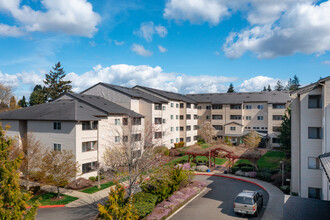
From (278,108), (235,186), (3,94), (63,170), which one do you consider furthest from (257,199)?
(3,94)

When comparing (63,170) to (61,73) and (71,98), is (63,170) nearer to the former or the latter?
(71,98)

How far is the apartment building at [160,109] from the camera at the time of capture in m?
42.3

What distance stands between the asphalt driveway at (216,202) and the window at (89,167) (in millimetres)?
14323

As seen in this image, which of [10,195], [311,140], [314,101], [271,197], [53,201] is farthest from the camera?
[271,197]

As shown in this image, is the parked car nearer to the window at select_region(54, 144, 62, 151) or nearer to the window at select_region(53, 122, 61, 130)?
the window at select_region(54, 144, 62, 151)

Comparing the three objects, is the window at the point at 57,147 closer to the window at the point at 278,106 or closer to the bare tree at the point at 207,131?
the bare tree at the point at 207,131

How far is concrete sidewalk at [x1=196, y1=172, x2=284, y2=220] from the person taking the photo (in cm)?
1881

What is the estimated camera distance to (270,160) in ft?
134

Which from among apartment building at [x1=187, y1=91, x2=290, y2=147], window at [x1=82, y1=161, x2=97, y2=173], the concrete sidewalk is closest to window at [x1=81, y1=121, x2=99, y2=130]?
window at [x1=82, y1=161, x2=97, y2=173]

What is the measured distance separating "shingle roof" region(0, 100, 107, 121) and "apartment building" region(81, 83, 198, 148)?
376 inches

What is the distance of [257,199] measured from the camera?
1941cm

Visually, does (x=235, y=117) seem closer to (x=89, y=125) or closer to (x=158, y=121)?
(x=158, y=121)

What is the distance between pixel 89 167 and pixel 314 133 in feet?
83.9

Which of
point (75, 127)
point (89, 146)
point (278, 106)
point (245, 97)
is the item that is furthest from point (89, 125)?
point (278, 106)
